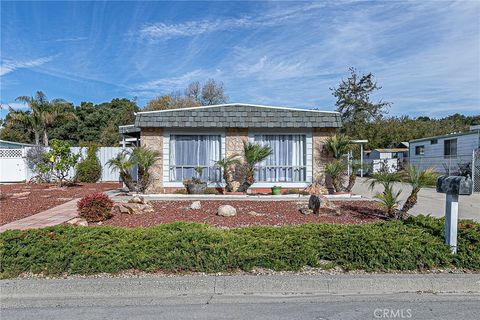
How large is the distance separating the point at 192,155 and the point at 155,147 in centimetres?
142

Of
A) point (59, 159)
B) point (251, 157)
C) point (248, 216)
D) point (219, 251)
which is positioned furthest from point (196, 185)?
point (59, 159)

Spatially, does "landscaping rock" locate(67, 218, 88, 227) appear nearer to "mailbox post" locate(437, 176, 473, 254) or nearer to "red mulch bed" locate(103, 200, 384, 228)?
"red mulch bed" locate(103, 200, 384, 228)

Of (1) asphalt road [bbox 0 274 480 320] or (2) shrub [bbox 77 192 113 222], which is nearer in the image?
(1) asphalt road [bbox 0 274 480 320]

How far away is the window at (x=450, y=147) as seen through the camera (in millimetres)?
21525

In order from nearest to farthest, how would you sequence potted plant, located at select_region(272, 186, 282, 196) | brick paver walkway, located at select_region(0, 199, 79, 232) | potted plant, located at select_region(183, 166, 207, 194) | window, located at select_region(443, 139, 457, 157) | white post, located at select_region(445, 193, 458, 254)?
1. white post, located at select_region(445, 193, 458, 254)
2. brick paver walkway, located at select_region(0, 199, 79, 232)
3. potted plant, located at select_region(183, 166, 207, 194)
4. potted plant, located at select_region(272, 186, 282, 196)
5. window, located at select_region(443, 139, 457, 157)

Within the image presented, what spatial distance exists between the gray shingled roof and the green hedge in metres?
7.41

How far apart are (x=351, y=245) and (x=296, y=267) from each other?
0.88m

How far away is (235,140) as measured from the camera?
40.8 feet

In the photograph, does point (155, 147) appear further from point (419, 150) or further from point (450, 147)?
point (419, 150)

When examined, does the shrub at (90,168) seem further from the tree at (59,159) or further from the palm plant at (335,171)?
the palm plant at (335,171)

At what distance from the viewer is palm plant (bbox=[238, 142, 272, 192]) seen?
458 inches

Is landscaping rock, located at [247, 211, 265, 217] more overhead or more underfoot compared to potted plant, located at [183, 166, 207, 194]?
more underfoot

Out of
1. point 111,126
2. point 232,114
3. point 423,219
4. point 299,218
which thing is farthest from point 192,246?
point 111,126

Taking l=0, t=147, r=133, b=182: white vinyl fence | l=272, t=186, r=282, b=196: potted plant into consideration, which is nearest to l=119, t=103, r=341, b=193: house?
l=272, t=186, r=282, b=196: potted plant
